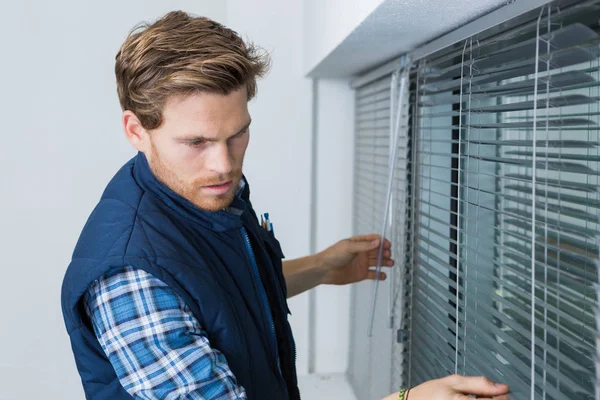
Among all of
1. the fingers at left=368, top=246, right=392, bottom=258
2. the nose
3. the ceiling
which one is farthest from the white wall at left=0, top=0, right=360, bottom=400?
the nose

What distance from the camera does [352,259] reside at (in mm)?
1941

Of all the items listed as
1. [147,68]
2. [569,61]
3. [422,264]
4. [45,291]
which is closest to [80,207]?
[45,291]

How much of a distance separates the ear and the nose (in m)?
0.12

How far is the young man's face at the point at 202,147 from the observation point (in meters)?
1.16

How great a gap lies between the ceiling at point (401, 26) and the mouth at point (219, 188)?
39 centimetres

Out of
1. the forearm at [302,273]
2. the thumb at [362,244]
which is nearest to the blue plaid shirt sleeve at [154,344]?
the forearm at [302,273]

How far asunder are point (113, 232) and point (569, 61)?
737 mm

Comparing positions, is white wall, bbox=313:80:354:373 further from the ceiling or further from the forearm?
the forearm

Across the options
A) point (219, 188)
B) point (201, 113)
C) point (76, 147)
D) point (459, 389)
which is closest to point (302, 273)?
point (219, 188)

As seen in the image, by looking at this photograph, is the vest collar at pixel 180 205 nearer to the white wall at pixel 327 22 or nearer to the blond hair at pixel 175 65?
the blond hair at pixel 175 65

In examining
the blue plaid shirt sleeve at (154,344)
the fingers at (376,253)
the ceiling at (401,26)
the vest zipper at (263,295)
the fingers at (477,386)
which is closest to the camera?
the fingers at (477,386)

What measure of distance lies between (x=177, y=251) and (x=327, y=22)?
0.94 m

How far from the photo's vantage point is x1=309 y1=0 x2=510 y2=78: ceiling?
1.16 meters

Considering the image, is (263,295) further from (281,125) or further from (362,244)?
(281,125)
